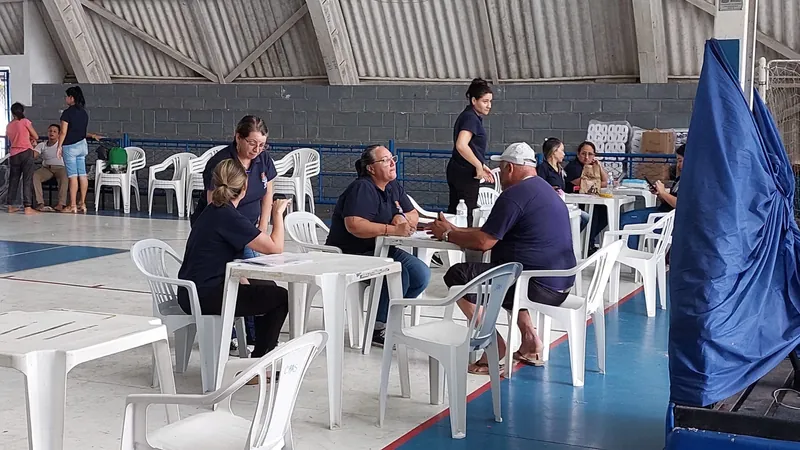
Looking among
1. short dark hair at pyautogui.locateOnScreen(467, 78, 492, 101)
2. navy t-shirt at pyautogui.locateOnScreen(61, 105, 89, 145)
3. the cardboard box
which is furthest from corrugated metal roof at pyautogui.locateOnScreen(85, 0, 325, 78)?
short dark hair at pyautogui.locateOnScreen(467, 78, 492, 101)

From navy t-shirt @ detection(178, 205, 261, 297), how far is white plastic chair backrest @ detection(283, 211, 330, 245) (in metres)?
1.40

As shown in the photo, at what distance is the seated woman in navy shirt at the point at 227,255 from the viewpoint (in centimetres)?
452

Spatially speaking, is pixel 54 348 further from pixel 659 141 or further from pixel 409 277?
Result: pixel 659 141

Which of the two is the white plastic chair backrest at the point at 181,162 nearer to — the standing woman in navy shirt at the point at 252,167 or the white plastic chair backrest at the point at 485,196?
the white plastic chair backrest at the point at 485,196

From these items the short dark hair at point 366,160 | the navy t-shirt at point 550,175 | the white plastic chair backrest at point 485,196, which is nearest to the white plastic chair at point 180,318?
the short dark hair at point 366,160

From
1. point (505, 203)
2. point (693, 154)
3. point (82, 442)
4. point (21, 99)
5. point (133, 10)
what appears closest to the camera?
point (693, 154)

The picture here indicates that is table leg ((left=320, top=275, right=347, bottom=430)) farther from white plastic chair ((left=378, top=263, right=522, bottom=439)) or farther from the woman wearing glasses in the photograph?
the woman wearing glasses

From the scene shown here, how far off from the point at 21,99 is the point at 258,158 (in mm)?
11884

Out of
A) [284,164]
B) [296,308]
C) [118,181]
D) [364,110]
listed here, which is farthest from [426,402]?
[118,181]

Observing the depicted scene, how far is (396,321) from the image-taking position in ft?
14.0

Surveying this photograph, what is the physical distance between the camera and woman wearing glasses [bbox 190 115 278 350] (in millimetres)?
5227

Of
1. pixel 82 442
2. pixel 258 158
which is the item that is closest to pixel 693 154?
pixel 82 442

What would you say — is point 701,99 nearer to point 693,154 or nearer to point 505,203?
point 693,154

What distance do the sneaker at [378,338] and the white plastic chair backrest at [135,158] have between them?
8.69 meters
